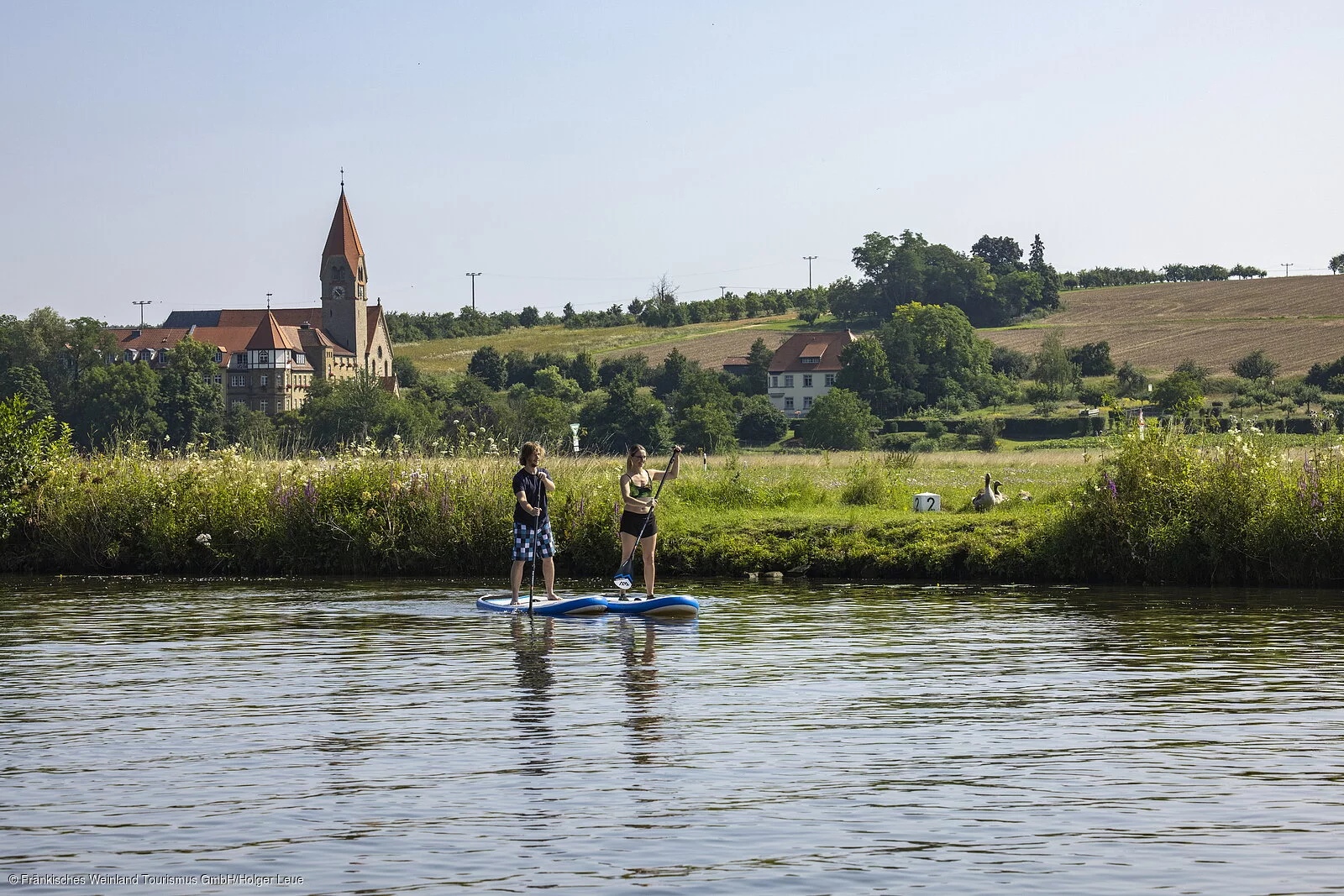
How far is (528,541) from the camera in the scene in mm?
20062

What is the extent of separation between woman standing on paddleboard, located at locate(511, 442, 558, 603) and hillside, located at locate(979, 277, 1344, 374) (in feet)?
356

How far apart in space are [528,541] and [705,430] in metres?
97.1

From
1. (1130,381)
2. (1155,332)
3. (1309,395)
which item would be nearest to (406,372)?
(1155,332)

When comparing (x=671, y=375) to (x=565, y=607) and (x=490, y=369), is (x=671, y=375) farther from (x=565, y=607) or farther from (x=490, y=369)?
(x=565, y=607)

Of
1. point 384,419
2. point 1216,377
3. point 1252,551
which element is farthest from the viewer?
point 384,419

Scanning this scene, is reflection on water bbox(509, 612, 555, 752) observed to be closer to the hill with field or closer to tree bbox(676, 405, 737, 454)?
tree bbox(676, 405, 737, 454)

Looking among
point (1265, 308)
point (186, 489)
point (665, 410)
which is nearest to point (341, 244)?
point (665, 410)

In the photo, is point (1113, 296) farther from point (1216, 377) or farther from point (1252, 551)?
point (1252, 551)

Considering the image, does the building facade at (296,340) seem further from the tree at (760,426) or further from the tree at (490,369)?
the tree at (760,426)

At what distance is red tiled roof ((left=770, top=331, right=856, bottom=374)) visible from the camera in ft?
544

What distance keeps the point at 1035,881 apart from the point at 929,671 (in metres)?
7.12

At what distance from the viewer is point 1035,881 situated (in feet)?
27.3

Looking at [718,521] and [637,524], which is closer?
[637,524]

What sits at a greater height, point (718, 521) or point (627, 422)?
point (627, 422)
